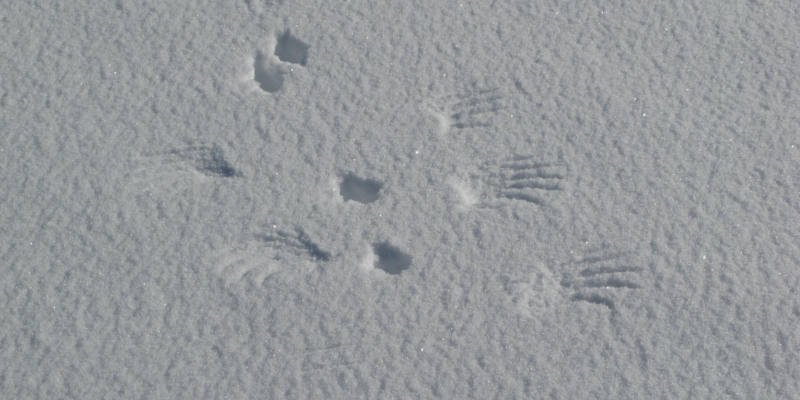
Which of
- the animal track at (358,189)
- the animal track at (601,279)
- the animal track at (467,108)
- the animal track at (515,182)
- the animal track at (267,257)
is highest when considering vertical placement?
the animal track at (467,108)

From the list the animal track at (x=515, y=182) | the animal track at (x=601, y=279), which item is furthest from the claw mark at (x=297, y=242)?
the animal track at (x=601, y=279)

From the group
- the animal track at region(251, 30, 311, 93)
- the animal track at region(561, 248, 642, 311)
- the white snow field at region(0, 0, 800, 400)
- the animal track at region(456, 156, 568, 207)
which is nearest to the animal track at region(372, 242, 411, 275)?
the white snow field at region(0, 0, 800, 400)

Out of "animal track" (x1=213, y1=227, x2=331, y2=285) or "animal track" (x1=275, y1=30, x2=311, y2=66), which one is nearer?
"animal track" (x1=213, y1=227, x2=331, y2=285)

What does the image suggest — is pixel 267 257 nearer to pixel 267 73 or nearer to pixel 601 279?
pixel 267 73

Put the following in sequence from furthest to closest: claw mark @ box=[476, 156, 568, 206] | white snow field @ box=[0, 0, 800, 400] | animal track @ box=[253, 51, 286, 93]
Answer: animal track @ box=[253, 51, 286, 93], claw mark @ box=[476, 156, 568, 206], white snow field @ box=[0, 0, 800, 400]

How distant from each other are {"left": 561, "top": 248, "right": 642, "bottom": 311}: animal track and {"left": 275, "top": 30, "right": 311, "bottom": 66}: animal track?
0.59 meters

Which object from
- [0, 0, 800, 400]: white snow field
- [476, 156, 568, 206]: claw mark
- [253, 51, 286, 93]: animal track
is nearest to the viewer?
[0, 0, 800, 400]: white snow field

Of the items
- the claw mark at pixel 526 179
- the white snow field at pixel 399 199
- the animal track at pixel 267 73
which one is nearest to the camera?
the white snow field at pixel 399 199

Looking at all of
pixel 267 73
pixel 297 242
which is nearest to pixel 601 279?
pixel 297 242

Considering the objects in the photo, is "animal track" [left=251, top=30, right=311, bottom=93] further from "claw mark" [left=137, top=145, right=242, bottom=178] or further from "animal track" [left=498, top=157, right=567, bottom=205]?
"animal track" [left=498, top=157, right=567, bottom=205]

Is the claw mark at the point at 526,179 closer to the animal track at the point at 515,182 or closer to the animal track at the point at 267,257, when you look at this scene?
the animal track at the point at 515,182

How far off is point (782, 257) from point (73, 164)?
113cm

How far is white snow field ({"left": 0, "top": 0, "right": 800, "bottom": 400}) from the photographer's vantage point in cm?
119

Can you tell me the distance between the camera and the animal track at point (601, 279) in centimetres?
123
